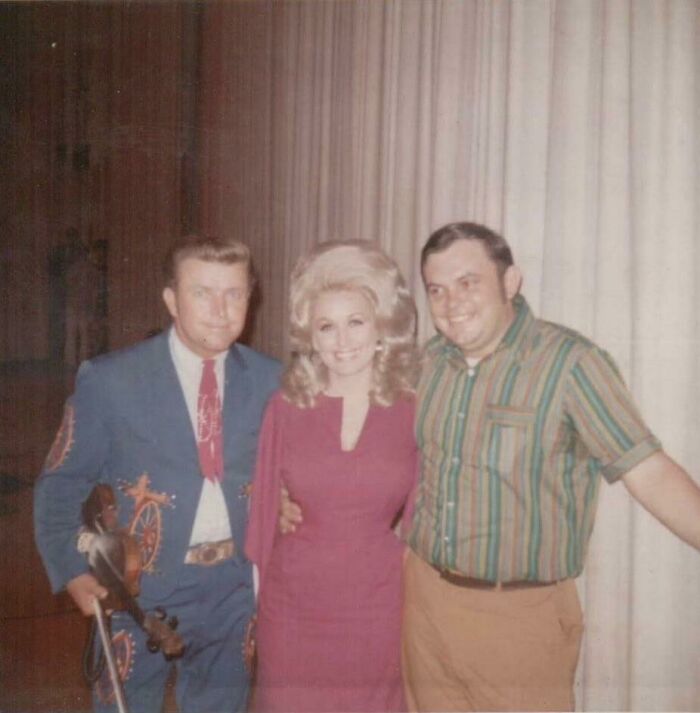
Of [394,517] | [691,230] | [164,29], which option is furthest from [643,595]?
→ [164,29]

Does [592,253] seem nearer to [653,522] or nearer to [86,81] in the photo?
[653,522]

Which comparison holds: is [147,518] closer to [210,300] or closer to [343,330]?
[210,300]

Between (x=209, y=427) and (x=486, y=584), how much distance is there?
0.80m

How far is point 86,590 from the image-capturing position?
185cm

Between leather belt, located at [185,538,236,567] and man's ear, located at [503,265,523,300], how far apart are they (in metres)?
0.97

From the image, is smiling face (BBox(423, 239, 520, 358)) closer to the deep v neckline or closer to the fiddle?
the deep v neckline

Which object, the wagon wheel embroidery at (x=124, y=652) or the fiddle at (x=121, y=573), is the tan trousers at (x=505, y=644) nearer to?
the fiddle at (x=121, y=573)

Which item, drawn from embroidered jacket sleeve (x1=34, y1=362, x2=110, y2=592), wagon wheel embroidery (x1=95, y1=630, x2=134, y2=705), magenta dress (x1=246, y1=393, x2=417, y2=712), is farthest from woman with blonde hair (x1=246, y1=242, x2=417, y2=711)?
embroidered jacket sleeve (x1=34, y1=362, x2=110, y2=592)

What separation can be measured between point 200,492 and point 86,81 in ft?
18.2

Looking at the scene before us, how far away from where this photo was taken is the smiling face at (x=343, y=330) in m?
1.83

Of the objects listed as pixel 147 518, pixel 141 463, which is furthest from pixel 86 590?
pixel 141 463

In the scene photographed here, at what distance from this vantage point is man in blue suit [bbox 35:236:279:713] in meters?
1.83

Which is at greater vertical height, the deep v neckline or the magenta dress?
the deep v neckline

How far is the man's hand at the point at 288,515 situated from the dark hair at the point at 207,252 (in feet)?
2.00
